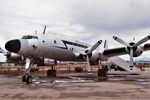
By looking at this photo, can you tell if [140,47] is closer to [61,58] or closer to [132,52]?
[132,52]

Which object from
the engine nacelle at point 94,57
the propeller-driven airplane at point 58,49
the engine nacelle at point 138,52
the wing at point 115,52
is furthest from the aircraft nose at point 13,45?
the engine nacelle at point 138,52

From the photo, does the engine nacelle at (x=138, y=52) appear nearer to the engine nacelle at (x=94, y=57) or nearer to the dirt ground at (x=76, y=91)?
the engine nacelle at (x=94, y=57)

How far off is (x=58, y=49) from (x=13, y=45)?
517cm

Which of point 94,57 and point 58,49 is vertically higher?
point 58,49

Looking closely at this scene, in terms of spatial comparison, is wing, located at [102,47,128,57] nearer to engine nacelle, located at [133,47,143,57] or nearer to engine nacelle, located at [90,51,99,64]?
engine nacelle, located at [90,51,99,64]

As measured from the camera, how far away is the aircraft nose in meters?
19.9

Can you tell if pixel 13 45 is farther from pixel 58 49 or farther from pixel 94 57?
pixel 94 57

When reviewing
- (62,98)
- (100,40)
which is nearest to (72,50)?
(100,40)

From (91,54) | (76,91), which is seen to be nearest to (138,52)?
(91,54)

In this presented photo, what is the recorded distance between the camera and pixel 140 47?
935 inches

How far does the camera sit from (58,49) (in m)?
24.2

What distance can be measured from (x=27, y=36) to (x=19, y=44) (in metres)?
1.88

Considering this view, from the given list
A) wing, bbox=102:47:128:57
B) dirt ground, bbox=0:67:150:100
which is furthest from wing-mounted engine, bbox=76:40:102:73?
dirt ground, bbox=0:67:150:100

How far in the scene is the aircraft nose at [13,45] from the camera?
782 inches
